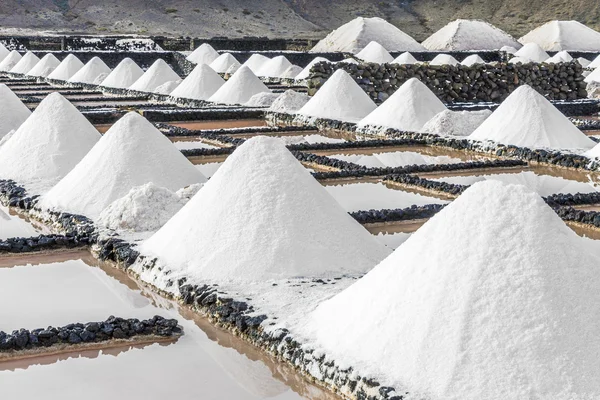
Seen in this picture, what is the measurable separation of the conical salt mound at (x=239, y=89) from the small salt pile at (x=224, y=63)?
5.53m

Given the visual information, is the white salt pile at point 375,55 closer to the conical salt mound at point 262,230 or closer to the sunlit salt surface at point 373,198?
the sunlit salt surface at point 373,198

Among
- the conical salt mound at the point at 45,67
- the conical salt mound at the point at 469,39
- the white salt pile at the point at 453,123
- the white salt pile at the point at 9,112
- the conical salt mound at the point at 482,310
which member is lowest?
the conical salt mound at the point at 482,310

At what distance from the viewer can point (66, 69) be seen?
17.7m

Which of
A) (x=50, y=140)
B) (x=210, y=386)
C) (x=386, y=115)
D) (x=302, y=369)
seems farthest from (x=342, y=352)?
(x=386, y=115)

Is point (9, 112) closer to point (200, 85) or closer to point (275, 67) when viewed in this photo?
point (200, 85)

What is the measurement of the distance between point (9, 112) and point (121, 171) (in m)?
4.08

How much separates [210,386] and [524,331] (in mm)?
1022

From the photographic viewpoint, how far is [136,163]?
Answer: 562 centimetres

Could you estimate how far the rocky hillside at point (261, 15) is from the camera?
34.5 m

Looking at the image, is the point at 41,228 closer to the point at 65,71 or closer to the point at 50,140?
the point at 50,140

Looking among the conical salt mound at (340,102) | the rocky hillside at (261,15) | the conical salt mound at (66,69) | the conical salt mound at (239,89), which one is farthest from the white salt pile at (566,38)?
the conical salt mound at (340,102)

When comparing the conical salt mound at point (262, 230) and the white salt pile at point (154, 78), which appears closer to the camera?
the conical salt mound at point (262, 230)

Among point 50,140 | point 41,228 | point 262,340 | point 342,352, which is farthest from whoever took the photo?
point 50,140

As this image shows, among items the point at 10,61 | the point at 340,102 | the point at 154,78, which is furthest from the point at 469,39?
the point at 340,102
